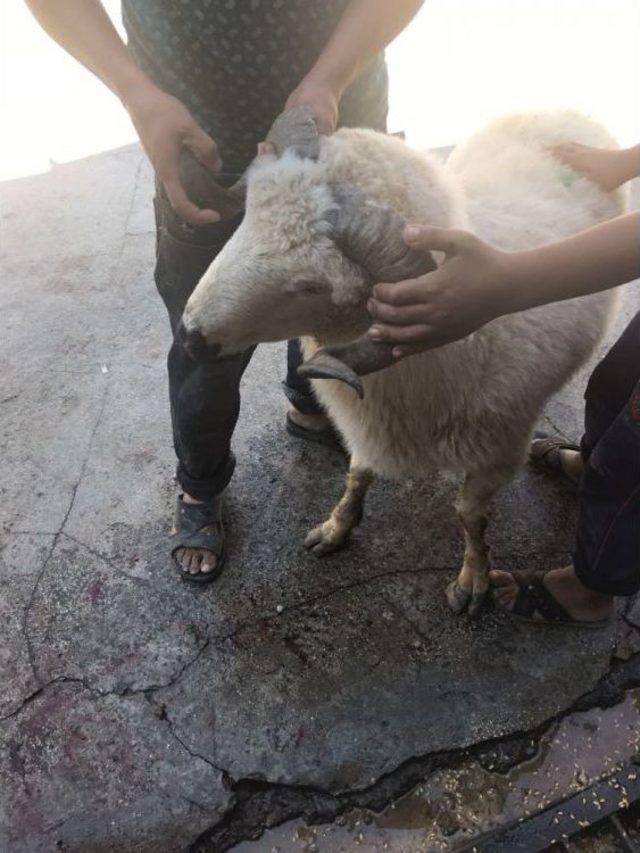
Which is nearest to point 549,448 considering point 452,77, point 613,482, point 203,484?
point 613,482

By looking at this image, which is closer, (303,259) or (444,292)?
(444,292)

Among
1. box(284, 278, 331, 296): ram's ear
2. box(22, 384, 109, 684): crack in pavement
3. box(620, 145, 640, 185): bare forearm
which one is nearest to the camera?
box(284, 278, 331, 296): ram's ear

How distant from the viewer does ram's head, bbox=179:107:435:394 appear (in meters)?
1.39

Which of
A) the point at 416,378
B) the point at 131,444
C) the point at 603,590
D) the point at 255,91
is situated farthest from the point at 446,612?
the point at 255,91

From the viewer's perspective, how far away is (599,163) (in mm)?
2117

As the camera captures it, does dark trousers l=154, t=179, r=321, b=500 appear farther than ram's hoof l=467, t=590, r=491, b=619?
No

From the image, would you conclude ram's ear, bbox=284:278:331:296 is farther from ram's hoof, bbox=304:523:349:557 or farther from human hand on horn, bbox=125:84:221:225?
ram's hoof, bbox=304:523:349:557

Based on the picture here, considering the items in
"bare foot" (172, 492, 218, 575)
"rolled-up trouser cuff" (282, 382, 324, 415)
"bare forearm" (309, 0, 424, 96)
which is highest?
"bare forearm" (309, 0, 424, 96)

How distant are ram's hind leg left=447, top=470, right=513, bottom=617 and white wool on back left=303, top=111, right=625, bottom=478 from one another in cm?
10

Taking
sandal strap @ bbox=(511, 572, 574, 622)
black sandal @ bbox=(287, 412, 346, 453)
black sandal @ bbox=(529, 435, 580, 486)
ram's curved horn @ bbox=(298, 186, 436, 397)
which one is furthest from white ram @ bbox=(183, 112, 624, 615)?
black sandal @ bbox=(529, 435, 580, 486)

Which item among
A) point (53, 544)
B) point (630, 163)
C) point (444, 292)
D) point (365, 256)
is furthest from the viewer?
point (53, 544)

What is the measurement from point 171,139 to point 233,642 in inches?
58.6

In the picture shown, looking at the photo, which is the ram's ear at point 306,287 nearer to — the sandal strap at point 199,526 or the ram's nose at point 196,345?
the ram's nose at point 196,345

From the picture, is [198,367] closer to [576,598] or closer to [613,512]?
[613,512]
